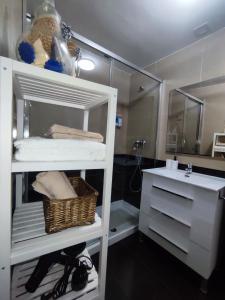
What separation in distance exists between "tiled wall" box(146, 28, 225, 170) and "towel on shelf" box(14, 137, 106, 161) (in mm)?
1344

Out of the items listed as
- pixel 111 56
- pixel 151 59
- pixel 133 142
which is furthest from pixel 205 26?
pixel 133 142

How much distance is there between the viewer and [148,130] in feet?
7.35

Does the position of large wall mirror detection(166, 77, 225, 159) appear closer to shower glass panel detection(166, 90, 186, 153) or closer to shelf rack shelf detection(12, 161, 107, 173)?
shower glass panel detection(166, 90, 186, 153)

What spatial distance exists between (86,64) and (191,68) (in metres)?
1.16

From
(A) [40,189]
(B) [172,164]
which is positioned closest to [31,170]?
(A) [40,189]

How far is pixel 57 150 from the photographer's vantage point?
539 mm

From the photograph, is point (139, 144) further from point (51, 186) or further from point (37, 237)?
point (37, 237)

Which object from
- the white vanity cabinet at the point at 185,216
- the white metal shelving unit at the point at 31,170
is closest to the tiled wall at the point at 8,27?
the white metal shelving unit at the point at 31,170

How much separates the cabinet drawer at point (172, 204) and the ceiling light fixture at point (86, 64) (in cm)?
151

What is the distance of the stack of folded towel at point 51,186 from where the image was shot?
24.7 inches

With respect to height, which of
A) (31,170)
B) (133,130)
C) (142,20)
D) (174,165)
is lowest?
(174,165)

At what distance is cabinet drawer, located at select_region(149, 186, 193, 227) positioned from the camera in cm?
117

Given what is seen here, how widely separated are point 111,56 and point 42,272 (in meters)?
1.66

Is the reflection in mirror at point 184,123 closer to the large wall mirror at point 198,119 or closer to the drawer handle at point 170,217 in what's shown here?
the large wall mirror at point 198,119
